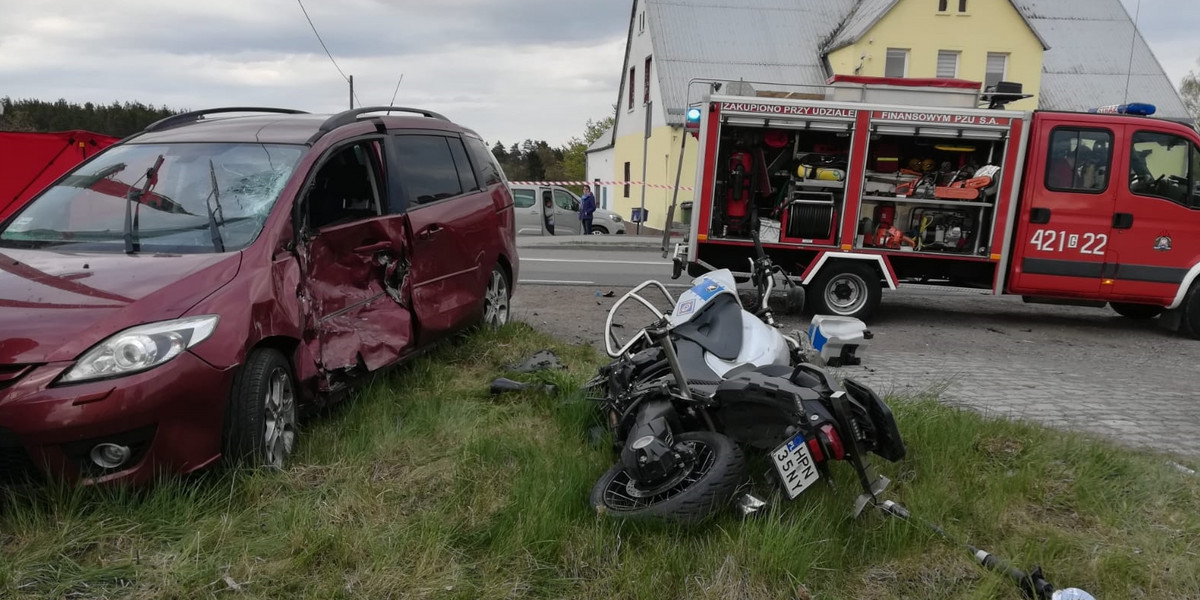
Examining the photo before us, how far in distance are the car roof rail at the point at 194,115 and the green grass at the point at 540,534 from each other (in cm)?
244

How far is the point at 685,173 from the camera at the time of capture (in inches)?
1007

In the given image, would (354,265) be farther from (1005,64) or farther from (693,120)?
(1005,64)

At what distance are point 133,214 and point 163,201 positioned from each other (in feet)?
0.52

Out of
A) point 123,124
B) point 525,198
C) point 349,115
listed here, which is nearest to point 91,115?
point 123,124

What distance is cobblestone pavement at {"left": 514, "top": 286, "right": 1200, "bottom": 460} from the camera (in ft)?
17.6

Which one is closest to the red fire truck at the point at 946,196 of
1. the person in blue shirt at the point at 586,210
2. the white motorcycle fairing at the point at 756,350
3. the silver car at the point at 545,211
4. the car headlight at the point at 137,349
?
the white motorcycle fairing at the point at 756,350

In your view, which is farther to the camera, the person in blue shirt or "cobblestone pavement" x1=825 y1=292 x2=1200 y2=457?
the person in blue shirt

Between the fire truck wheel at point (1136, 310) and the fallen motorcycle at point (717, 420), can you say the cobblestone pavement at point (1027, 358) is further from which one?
the fallen motorcycle at point (717, 420)

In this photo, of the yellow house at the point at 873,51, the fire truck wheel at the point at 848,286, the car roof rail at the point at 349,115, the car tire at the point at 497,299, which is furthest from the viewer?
the yellow house at the point at 873,51

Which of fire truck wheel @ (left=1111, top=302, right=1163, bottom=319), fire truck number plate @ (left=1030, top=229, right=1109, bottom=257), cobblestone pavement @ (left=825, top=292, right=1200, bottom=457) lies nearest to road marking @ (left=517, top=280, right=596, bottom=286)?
cobblestone pavement @ (left=825, top=292, right=1200, bottom=457)

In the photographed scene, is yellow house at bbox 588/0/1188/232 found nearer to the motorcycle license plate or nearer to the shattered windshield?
the shattered windshield

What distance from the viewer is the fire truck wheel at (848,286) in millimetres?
8875

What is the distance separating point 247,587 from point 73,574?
0.63 m

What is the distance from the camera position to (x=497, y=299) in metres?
6.88
